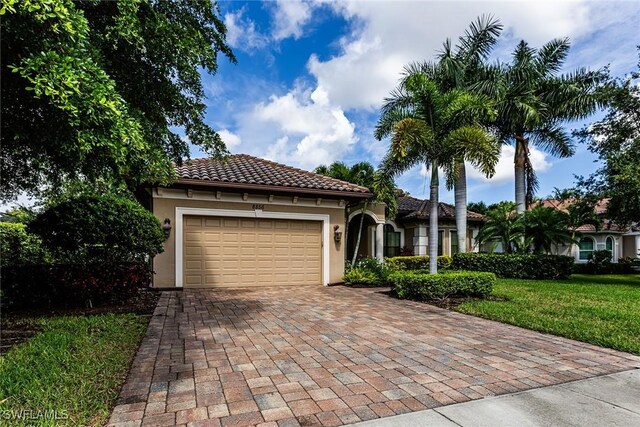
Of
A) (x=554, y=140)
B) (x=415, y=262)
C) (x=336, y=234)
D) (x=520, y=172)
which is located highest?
(x=554, y=140)

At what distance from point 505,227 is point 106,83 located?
15.9 metres

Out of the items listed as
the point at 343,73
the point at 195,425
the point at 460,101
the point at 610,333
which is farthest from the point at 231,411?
the point at 343,73

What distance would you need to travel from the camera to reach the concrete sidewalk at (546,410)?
9.15ft

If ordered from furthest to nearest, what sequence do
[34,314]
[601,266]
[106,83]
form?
[601,266]
[34,314]
[106,83]

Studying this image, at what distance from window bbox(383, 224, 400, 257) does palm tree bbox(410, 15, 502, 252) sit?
453 cm

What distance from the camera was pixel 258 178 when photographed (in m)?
11.5

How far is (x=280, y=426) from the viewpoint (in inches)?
108

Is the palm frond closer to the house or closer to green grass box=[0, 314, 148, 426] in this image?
the house

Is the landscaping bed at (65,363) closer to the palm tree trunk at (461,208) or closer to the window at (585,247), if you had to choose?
the palm tree trunk at (461,208)

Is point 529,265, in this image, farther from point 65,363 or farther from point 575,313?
point 65,363

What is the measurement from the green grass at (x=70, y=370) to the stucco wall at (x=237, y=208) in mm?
4371

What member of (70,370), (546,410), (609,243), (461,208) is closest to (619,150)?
(461,208)

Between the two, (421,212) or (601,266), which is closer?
(601,266)

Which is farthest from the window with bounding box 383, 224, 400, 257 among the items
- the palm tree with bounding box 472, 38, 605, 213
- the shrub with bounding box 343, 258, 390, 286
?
the shrub with bounding box 343, 258, 390, 286
